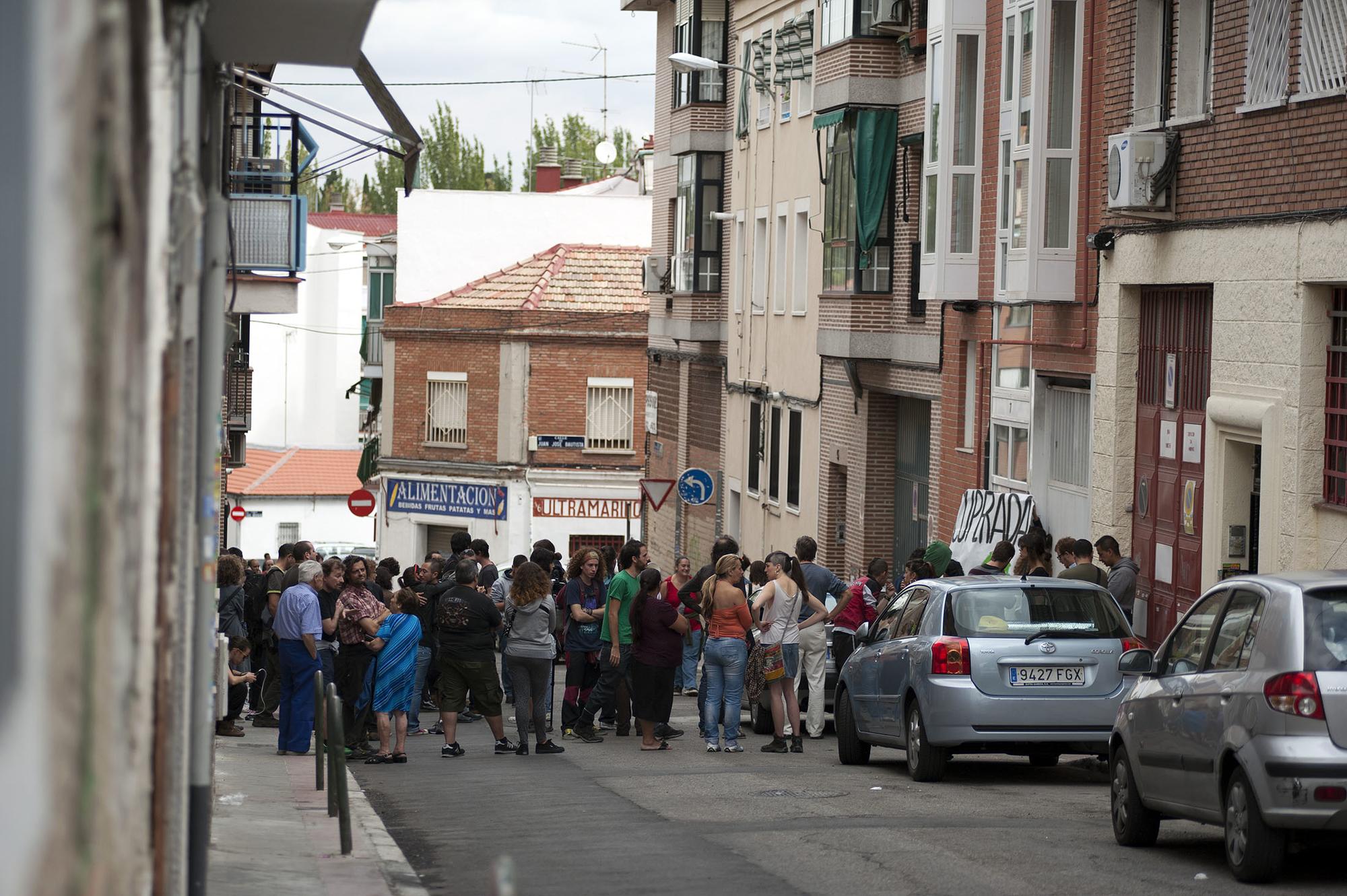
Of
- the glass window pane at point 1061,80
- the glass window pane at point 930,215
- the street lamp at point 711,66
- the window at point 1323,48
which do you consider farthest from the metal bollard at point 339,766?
the street lamp at point 711,66

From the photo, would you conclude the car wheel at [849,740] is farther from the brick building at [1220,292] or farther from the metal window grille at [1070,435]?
the metal window grille at [1070,435]

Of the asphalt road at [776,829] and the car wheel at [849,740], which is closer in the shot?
the asphalt road at [776,829]

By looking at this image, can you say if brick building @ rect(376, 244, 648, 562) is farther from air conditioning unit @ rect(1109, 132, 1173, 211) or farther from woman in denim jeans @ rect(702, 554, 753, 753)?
woman in denim jeans @ rect(702, 554, 753, 753)

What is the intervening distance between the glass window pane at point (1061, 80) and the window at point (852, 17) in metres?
6.13

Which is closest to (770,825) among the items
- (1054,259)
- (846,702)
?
(846,702)

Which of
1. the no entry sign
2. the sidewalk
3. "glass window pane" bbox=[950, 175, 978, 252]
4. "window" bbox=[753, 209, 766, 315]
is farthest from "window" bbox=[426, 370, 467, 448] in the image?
the sidewalk

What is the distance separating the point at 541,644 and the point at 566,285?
37.6 m

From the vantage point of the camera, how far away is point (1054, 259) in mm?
22094

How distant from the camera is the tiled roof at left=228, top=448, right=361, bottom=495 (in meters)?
70.9

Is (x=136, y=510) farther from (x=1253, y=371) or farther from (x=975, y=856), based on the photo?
(x=1253, y=371)

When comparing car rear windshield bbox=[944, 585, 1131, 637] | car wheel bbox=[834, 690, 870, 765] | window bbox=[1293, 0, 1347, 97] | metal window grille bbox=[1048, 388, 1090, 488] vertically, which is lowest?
car wheel bbox=[834, 690, 870, 765]

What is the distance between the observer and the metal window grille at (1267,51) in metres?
17.2

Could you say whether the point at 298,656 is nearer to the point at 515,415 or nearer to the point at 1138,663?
the point at 1138,663

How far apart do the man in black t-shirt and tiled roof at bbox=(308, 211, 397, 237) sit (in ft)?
207
